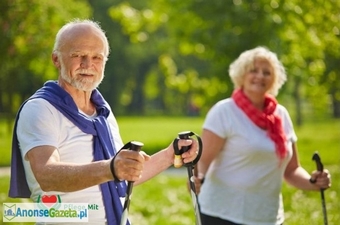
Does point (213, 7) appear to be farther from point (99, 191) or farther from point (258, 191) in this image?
point (99, 191)

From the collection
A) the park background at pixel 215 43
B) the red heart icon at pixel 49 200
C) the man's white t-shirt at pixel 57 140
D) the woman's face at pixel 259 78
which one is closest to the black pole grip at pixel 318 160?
the woman's face at pixel 259 78

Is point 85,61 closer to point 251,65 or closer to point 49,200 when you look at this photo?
point 49,200

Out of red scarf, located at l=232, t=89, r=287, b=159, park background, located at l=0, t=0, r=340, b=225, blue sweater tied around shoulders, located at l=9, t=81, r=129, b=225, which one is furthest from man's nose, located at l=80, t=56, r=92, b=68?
park background, located at l=0, t=0, r=340, b=225

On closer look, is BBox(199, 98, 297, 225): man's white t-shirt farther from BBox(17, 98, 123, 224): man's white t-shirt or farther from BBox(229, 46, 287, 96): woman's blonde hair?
BBox(17, 98, 123, 224): man's white t-shirt

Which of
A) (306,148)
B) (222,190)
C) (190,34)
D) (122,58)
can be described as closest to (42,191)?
(222,190)

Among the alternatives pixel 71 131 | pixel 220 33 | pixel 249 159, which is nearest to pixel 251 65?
pixel 249 159

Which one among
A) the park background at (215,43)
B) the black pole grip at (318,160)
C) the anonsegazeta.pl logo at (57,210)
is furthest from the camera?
the park background at (215,43)

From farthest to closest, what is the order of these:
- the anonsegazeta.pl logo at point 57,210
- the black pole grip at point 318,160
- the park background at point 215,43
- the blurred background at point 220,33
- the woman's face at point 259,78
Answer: the blurred background at point 220,33 → the park background at point 215,43 → the woman's face at point 259,78 → the black pole grip at point 318,160 → the anonsegazeta.pl logo at point 57,210

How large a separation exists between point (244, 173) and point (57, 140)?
6.28 feet

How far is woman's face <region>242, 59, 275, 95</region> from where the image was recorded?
187 inches

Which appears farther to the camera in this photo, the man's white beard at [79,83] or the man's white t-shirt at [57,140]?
the man's white beard at [79,83]

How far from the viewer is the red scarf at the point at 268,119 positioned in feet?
15.0

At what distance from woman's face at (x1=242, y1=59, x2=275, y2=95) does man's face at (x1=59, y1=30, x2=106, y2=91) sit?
1.86m

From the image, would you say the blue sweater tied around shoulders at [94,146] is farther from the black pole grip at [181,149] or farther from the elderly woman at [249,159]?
the elderly woman at [249,159]
